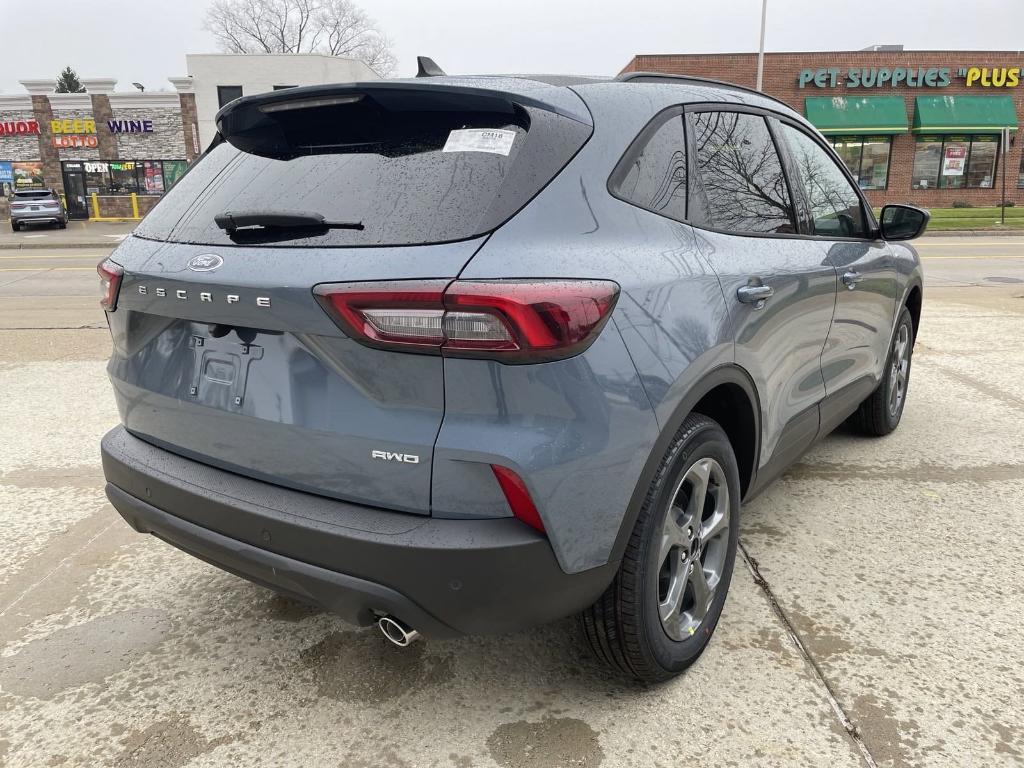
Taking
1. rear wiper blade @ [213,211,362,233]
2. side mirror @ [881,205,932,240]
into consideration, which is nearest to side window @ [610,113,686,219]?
rear wiper blade @ [213,211,362,233]

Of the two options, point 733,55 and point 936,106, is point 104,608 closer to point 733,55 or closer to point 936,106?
point 733,55

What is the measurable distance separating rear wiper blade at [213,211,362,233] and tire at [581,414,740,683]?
3.46 ft

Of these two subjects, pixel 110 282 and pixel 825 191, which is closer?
pixel 110 282

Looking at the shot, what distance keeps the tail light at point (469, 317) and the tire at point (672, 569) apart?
56 centimetres

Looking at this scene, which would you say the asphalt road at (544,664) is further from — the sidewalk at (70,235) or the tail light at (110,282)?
the sidewalk at (70,235)

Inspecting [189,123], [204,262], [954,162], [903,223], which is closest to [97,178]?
[189,123]

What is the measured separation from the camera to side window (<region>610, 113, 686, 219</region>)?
2135mm

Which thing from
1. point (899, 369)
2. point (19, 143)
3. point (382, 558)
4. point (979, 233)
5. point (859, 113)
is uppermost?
point (859, 113)

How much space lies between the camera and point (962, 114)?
3084cm

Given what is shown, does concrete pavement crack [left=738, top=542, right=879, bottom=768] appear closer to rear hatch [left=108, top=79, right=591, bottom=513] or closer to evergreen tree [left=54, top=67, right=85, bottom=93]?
rear hatch [left=108, top=79, right=591, bottom=513]

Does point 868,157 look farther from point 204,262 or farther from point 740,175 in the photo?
point 204,262

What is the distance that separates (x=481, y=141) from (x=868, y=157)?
112ft

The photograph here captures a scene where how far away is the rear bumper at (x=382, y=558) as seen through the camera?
1772mm

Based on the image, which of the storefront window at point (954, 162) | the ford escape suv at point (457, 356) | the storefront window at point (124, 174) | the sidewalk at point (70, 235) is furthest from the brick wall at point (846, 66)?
the ford escape suv at point (457, 356)
